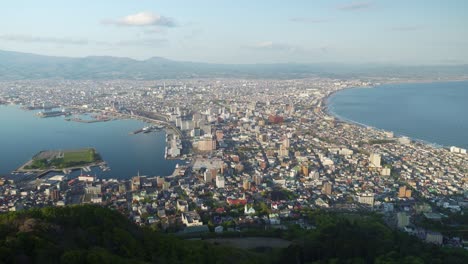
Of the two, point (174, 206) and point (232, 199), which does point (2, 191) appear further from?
point (232, 199)

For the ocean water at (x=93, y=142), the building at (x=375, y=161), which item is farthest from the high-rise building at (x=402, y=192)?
the ocean water at (x=93, y=142)

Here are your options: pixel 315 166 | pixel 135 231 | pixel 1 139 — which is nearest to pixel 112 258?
pixel 135 231

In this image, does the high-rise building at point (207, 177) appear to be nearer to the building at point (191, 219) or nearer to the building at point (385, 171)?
the building at point (191, 219)

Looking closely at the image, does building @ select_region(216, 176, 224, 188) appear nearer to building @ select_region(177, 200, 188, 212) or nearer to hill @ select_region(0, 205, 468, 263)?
building @ select_region(177, 200, 188, 212)

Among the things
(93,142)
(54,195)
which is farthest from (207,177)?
(93,142)

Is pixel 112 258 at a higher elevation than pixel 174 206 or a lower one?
higher

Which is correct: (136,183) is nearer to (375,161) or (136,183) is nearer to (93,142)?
(93,142)
